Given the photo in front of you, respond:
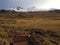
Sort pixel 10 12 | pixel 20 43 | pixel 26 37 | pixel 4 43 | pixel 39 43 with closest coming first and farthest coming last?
1. pixel 4 43
2. pixel 39 43
3. pixel 20 43
4. pixel 26 37
5. pixel 10 12

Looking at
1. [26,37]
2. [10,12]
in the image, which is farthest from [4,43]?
[10,12]

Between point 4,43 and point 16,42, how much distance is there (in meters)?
2.92

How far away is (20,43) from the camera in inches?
765

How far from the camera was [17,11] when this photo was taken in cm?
7294

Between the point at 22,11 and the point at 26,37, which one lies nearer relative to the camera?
the point at 26,37

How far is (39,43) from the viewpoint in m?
Answer: 18.1

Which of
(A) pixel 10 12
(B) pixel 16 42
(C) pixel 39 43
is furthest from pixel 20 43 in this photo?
(A) pixel 10 12

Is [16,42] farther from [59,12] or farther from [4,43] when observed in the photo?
[59,12]

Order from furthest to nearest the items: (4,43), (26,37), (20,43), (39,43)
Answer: (26,37), (20,43), (39,43), (4,43)

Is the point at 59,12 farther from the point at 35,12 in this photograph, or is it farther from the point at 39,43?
the point at 39,43

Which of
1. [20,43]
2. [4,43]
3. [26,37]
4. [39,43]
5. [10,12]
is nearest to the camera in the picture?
[4,43]

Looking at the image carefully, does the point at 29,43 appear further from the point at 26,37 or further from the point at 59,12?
the point at 59,12

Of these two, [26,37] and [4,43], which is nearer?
[4,43]

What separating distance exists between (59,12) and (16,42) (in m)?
52.4
